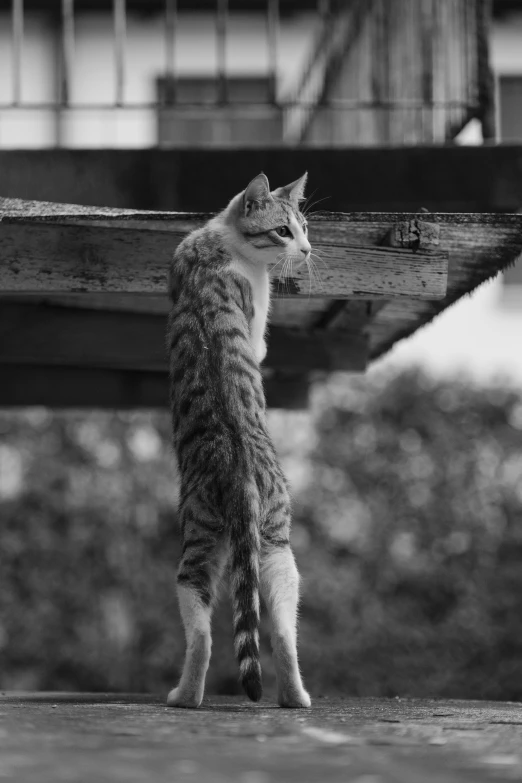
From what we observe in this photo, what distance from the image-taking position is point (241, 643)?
3648mm

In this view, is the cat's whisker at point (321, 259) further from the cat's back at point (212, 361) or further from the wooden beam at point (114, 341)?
the wooden beam at point (114, 341)

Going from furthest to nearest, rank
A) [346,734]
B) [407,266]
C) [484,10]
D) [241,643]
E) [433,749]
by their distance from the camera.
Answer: [484,10], [407,266], [241,643], [346,734], [433,749]

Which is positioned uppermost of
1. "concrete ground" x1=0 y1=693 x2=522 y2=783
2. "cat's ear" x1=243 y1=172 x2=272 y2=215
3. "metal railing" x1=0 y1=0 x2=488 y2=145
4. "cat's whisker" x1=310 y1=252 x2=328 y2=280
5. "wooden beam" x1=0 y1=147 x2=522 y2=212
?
"metal railing" x1=0 y1=0 x2=488 y2=145

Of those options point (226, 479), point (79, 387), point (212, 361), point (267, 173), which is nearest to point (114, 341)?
point (267, 173)

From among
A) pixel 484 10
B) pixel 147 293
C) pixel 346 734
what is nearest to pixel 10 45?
pixel 484 10

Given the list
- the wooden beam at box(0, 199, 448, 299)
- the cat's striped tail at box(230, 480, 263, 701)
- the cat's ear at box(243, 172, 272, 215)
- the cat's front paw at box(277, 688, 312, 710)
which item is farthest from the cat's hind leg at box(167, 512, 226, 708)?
the cat's ear at box(243, 172, 272, 215)

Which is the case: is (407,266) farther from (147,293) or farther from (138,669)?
(138,669)

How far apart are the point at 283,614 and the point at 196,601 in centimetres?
27

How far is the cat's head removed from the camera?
14.3 ft

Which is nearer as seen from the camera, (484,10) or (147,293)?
(147,293)

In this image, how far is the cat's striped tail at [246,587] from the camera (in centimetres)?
361

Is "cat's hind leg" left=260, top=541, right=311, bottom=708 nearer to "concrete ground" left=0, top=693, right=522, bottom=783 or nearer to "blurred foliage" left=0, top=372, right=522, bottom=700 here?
"concrete ground" left=0, top=693, right=522, bottom=783

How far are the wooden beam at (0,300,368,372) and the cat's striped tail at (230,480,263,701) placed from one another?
2.37 m

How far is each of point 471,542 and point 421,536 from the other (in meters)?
0.43
